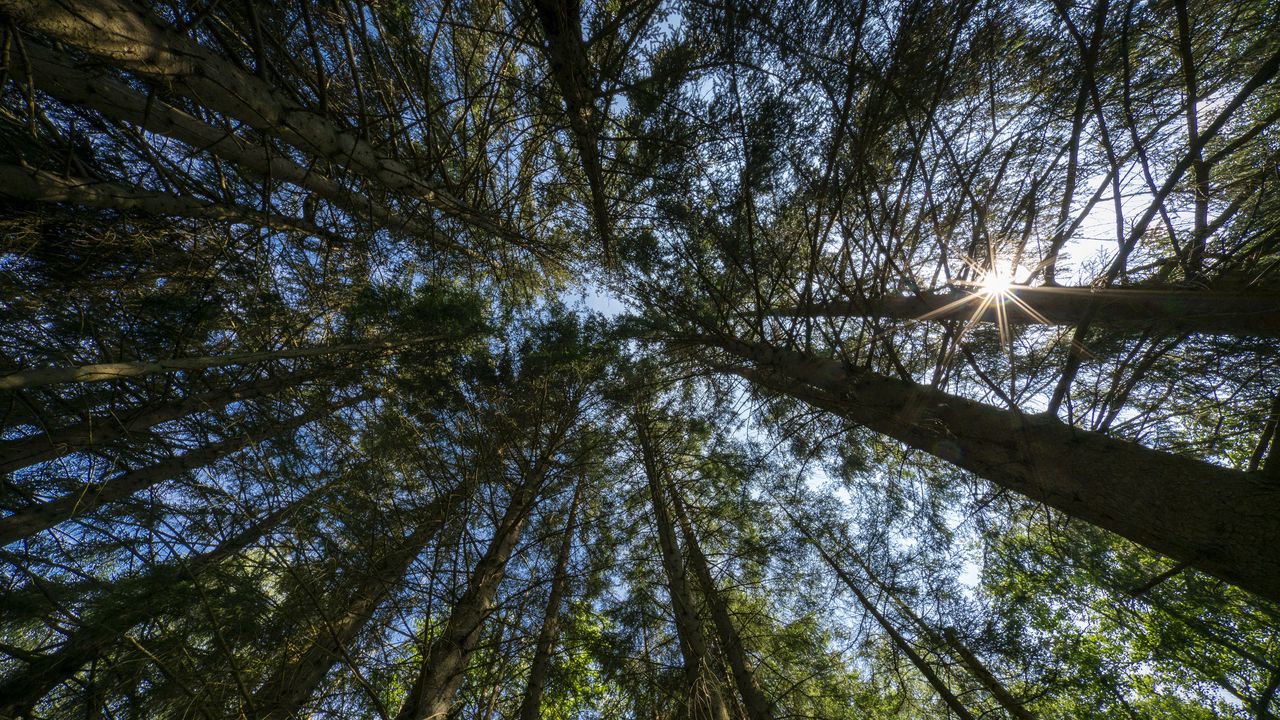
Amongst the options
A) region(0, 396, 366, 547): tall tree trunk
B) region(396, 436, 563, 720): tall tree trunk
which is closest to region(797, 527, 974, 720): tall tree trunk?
region(396, 436, 563, 720): tall tree trunk

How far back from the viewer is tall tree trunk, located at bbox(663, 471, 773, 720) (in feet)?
10.1

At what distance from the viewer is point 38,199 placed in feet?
9.77

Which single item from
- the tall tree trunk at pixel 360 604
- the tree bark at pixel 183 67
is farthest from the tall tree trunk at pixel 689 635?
A: the tree bark at pixel 183 67

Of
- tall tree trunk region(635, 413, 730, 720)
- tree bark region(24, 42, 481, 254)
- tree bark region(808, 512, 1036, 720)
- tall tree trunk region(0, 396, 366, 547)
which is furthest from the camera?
tall tree trunk region(0, 396, 366, 547)

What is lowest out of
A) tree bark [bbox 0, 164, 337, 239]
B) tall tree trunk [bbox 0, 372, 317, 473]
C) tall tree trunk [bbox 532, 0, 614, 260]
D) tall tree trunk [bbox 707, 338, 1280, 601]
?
tall tree trunk [bbox 707, 338, 1280, 601]

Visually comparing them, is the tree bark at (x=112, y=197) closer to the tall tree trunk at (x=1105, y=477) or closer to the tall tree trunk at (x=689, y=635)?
the tall tree trunk at (x=689, y=635)

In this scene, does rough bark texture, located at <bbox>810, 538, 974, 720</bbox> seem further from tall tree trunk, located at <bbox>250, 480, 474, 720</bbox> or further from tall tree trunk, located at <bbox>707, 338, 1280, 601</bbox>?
tall tree trunk, located at <bbox>250, 480, 474, 720</bbox>

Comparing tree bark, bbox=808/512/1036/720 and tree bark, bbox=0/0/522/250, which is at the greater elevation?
tree bark, bbox=0/0/522/250

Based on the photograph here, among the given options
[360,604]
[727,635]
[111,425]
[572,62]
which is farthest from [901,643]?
Result: [111,425]

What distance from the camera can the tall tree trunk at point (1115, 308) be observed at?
2.18 m

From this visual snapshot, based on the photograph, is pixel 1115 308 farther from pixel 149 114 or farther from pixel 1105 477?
pixel 149 114

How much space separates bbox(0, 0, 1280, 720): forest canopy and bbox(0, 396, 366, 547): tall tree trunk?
44 millimetres

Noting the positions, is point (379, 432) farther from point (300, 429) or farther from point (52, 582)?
point (52, 582)

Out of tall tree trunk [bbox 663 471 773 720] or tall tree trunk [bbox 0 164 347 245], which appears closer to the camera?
tall tree trunk [bbox 0 164 347 245]
